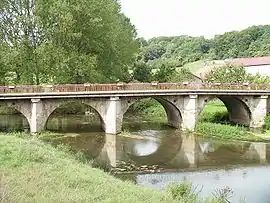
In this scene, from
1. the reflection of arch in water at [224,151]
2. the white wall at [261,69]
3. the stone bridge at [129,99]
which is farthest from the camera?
the white wall at [261,69]

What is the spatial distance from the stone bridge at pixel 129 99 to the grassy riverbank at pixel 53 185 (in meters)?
15.3

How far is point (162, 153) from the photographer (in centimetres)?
3347

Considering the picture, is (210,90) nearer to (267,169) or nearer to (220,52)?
(267,169)

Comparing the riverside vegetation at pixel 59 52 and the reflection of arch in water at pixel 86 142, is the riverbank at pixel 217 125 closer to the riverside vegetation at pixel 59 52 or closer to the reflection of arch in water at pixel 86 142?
the riverside vegetation at pixel 59 52

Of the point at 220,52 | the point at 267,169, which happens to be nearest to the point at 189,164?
the point at 267,169

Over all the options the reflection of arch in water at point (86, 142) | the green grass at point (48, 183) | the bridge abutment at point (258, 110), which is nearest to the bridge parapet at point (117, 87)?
the bridge abutment at point (258, 110)

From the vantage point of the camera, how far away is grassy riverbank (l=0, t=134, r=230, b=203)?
46.4ft

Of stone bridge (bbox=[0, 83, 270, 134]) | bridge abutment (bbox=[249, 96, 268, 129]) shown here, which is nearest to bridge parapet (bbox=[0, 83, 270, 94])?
stone bridge (bbox=[0, 83, 270, 134])

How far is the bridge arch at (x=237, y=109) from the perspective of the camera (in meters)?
44.3

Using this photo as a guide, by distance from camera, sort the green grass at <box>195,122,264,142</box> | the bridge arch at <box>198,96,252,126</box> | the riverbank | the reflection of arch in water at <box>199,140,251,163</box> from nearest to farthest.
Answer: the reflection of arch in water at <box>199,140,251,163</box> → the green grass at <box>195,122,264,142</box> → the riverbank → the bridge arch at <box>198,96,252,126</box>

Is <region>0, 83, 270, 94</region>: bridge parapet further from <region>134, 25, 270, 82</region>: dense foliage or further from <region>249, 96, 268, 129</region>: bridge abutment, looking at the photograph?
<region>134, 25, 270, 82</region>: dense foliage

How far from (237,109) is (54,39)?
72.4 ft

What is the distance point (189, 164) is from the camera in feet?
98.5

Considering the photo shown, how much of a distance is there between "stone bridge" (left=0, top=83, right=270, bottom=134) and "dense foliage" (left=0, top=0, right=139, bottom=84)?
6579 mm
